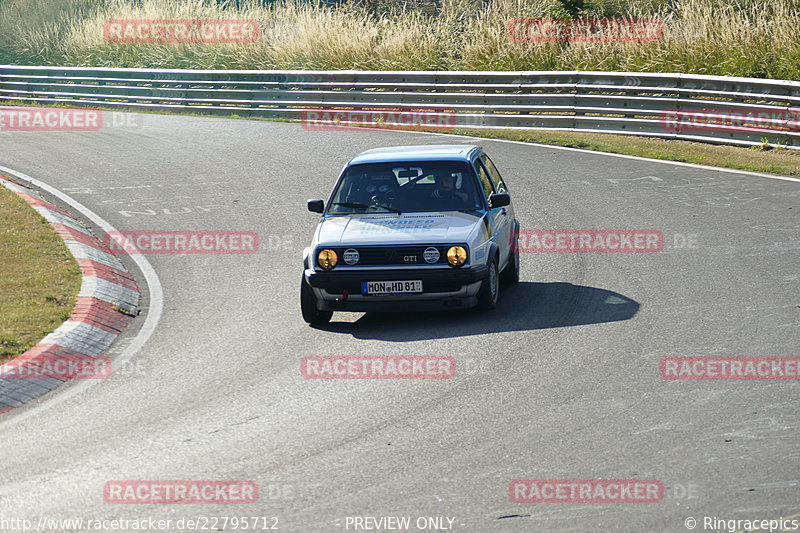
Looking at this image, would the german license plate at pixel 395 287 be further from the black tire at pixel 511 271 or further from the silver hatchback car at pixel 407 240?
the black tire at pixel 511 271

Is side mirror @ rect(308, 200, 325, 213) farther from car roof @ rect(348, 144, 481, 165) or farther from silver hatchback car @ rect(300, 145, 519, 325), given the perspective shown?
car roof @ rect(348, 144, 481, 165)

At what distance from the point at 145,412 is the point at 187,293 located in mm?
3893

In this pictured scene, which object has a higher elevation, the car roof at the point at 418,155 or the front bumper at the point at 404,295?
the car roof at the point at 418,155

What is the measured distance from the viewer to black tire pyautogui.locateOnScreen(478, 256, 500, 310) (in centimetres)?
966

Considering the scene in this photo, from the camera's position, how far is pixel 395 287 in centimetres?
949

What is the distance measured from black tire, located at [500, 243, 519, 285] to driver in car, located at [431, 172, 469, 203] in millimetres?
985

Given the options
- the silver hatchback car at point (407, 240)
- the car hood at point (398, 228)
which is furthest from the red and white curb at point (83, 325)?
the car hood at point (398, 228)

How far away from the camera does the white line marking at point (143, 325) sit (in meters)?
7.63

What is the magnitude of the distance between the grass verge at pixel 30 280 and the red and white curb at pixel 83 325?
11 cm

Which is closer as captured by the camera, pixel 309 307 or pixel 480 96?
pixel 309 307

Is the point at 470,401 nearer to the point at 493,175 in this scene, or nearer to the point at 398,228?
the point at 398,228

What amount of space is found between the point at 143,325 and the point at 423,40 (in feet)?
65.9

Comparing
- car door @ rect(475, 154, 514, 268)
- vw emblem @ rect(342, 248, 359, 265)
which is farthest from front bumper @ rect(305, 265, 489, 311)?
car door @ rect(475, 154, 514, 268)

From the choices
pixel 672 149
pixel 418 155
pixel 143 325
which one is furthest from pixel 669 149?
pixel 143 325
